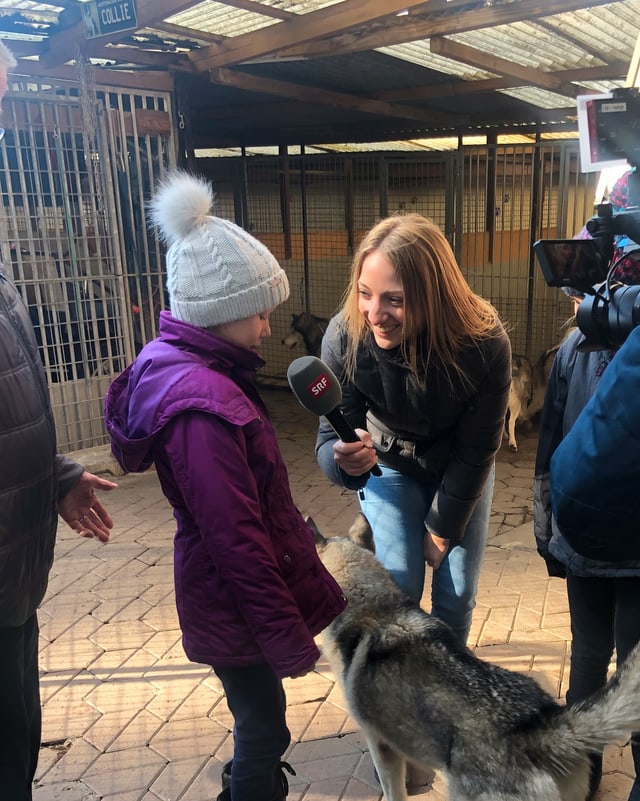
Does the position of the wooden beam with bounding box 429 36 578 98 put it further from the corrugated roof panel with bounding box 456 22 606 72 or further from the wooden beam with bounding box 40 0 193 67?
the wooden beam with bounding box 40 0 193 67

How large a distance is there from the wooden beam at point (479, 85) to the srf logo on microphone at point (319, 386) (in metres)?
5.78

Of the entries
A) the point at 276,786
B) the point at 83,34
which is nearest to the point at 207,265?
the point at 276,786

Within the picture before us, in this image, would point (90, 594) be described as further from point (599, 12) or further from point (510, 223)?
point (510, 223)

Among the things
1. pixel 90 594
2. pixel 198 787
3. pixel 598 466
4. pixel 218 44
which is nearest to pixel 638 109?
pixel 598 466

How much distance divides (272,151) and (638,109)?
35.4ft

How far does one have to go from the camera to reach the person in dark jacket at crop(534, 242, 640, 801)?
1.50 meters

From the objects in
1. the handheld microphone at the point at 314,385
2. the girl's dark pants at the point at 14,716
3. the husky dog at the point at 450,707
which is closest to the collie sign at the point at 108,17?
the handheld microphone at the point at 314,385

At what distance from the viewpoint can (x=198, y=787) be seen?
2.80m

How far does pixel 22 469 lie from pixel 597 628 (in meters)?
2.07

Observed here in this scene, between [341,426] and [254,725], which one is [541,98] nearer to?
[341,426]

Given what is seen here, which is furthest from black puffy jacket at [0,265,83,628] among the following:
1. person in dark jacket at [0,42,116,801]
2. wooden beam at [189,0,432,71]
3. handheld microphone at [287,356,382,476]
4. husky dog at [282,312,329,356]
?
husky dog at [282,312,329,356]

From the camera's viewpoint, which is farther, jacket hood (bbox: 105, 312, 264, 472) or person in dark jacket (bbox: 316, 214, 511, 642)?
person in dark jacket (bbox: 316, 214, 511, 642)

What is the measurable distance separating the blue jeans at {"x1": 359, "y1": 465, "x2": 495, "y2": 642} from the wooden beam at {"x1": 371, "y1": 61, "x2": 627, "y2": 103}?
535 cm

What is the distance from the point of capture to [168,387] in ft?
6.31
